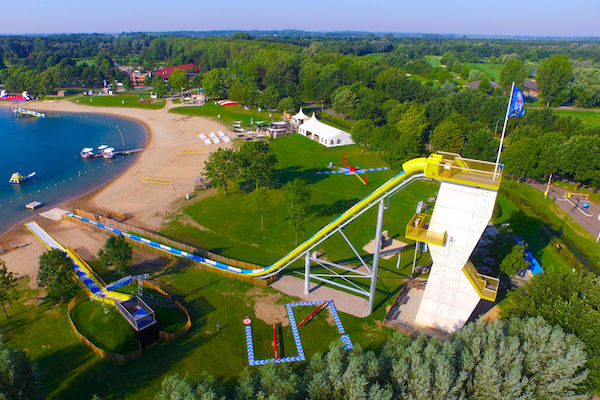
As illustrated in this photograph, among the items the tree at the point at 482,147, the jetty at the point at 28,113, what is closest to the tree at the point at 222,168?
the tree at the point at 482,147

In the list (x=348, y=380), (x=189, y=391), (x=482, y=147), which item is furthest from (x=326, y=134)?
(x=189, y=391)

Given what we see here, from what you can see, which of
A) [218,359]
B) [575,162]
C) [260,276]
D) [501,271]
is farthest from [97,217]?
[575,162]

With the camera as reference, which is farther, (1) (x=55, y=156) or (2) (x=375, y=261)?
(1) (x=55, y=156)

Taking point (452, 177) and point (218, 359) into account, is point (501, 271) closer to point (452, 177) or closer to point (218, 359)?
point (452, 177)

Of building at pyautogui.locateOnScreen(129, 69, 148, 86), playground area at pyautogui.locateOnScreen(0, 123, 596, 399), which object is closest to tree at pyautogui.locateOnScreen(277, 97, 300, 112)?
Result: playground area at pyautogui.locateOnScreen(0, 123, 596, 399)

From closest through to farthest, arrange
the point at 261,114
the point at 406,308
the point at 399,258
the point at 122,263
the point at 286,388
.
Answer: the point at 286,388, the point at 406,308, the point at 122,263, the point at 399,258, the point at 261,114

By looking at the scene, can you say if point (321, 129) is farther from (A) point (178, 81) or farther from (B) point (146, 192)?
(A) point (178, 81)
